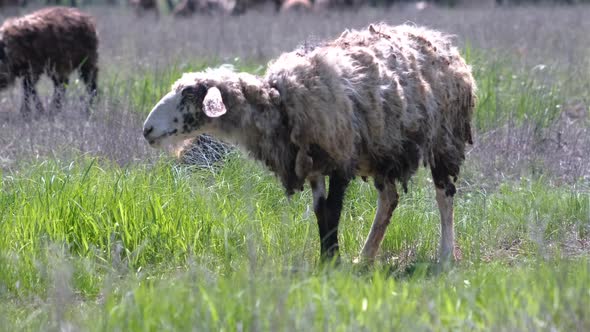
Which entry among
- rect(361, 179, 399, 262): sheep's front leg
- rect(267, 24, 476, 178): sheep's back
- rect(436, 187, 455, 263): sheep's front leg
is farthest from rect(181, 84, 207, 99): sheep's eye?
rect(436, 187, 455, 263): sheep's front leg

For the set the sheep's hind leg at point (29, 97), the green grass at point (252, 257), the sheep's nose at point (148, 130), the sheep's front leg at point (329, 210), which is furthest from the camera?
the sheep's hind leg at point (29, 97)

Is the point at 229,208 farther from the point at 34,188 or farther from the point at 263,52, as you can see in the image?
the point at 263,52

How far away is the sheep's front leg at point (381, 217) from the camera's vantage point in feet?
22.8

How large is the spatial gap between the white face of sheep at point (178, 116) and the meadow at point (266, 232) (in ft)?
2.01

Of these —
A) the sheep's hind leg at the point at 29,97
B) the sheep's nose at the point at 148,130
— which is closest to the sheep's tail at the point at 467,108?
the sheep's nose at the point at 148,130

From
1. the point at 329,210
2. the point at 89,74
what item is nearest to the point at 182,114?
the point at 329,210

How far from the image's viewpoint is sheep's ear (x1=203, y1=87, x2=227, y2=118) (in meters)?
5.80

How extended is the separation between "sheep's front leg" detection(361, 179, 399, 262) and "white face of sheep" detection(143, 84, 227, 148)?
4.88ft

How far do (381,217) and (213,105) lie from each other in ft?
5.68

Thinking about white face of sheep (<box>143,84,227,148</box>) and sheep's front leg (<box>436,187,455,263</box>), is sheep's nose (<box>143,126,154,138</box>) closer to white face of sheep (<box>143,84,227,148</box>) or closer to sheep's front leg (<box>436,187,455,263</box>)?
white face of sheep (<box>143,84,227,148</box>)

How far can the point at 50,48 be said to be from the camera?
13031mm

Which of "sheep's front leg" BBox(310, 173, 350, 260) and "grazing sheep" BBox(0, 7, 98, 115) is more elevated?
"sheep's front leg" BBox(310, 173, 350, 260)

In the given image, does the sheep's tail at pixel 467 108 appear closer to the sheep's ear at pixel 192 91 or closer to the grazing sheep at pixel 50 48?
the sheep's ear at pixel 192 91

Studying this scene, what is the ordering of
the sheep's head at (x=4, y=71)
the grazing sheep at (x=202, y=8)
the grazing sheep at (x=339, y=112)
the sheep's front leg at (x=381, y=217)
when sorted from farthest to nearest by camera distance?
1. the grazing sheep at (x=202, y=8)
2. the sheep's head at (x=4, y=71)
3. the sheep's front leg at (x=381, y=217)
4. the grazing sheep at (x=339, y=112)
